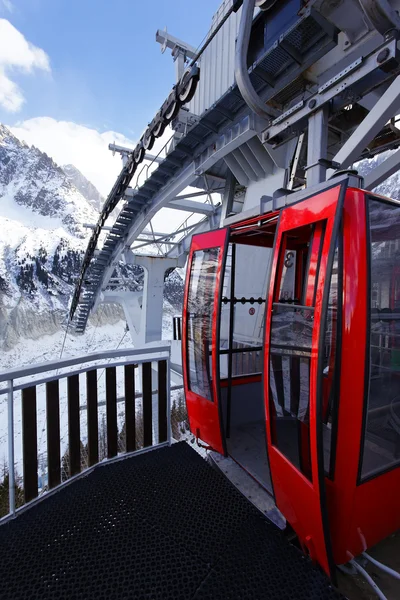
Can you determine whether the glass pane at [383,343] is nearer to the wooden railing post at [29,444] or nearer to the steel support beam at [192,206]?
the wooden railing post at [29,444]

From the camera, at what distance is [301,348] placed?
5.32 ft

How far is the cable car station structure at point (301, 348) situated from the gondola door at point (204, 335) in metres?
0.02

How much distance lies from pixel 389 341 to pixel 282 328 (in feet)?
2.00

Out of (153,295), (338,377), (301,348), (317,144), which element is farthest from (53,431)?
(153,295)

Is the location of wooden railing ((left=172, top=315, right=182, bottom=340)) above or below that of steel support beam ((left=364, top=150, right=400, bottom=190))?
below

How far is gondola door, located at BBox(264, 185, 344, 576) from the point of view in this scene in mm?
1453

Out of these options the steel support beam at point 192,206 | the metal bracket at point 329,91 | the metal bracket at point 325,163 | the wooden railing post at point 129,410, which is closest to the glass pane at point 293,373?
the metal bracket at point 325,163

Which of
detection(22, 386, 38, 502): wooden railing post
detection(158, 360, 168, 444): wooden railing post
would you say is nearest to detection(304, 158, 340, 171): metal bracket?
detection(158, 360, 168, 444): wooden railing post

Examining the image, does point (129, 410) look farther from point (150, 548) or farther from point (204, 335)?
point (150, 548)

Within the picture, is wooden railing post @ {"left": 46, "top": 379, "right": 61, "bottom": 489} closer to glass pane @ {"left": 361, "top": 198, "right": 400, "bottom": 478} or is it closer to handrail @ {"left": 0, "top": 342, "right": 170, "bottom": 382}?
handrail @ {"left": 0, "top": 342, "right": 170, "bottom": 382}

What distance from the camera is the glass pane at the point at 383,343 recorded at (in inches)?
61.9

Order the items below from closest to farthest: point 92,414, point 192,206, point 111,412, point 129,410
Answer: point 92,414 < point 111,412 < point 129,410 < point 192,206

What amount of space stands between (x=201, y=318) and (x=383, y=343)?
1503 mm

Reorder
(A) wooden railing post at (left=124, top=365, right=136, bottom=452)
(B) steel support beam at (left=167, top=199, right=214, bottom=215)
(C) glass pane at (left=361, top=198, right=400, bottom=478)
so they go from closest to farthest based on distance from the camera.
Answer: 1. (C) glass pane at (left=361, top=198, right=400, bottom=478)
2. (A) wooden railing post at (left=124, top=365, right=136, bottom=452)
3. (B) steel support beam at (left=167, top=199, right=214, bottom=215)
